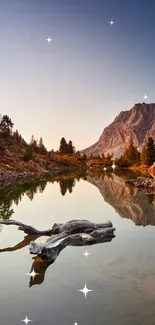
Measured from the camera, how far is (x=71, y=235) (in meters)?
18.3

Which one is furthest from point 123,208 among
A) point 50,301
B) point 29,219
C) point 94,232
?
point 50,301

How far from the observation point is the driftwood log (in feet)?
50.4

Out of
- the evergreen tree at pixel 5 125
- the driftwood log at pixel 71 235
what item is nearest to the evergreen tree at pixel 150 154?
the evergreen tree at pixel 5 125

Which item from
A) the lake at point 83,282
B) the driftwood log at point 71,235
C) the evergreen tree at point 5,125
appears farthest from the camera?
the evergreen tree at point 5,125

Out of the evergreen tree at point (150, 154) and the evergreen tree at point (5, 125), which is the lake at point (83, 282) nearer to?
the evergreen tree at point (150, 154)

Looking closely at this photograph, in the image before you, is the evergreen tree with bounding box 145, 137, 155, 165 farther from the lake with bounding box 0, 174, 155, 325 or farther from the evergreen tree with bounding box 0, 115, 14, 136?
the lake with bounding box 0, 174, 155, 325

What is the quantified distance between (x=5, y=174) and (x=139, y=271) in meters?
67.2

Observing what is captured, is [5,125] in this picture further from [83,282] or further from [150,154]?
[83,282]

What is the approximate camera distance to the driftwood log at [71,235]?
605 inches

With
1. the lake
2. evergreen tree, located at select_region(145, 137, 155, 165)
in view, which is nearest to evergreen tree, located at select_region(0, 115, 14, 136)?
evergreen tree, located at select_region(145, 137, 155, 165)

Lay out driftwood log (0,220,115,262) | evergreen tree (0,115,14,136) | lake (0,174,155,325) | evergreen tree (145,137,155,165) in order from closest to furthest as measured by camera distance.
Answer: lake (0,174,155,325) → driftwood log (0,220,115,262) → evergreen tree (145,137,155,165) → evergreen tree (0,115,14,136)

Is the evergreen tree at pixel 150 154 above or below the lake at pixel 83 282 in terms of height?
above

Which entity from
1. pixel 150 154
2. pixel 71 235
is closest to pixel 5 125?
pixel 150 154

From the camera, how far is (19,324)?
371 inches
